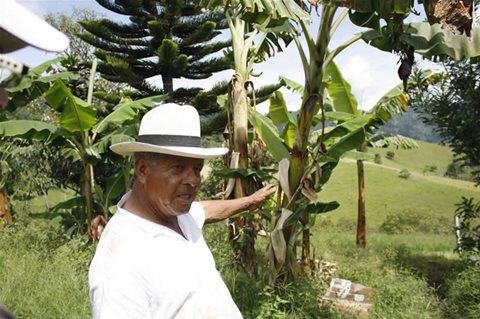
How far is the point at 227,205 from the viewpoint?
2484mm

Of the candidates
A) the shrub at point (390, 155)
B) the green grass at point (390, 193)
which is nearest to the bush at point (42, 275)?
the green grass at point (390, 193)

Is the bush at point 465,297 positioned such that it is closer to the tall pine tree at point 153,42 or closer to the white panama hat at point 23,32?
the white panama hat at point 23,32

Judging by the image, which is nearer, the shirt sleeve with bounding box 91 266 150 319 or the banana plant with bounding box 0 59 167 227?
the shirt sleeve with bounding box 91 266 150 319

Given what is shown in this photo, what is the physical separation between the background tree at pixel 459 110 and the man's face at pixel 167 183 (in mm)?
5701

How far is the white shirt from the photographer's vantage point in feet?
4.48

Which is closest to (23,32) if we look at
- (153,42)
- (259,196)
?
(259,196)

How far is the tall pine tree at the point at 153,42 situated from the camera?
11.7m

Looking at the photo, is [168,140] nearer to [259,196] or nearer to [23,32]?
[23,32]

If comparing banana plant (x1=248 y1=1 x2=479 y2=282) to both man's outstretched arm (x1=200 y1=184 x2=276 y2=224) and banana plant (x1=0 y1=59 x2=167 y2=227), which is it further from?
banana plant (x1=0 y1=59 x2=167 y2=227)

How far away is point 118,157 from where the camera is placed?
23.1 ft

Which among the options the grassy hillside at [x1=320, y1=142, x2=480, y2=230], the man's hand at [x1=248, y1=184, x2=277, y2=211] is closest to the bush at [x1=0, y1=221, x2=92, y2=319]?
the man's hand at [x1=248, y1=184, x2=277, y2=211]

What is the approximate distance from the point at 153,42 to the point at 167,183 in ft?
35.3

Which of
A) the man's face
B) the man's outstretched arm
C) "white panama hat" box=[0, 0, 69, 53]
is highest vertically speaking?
"white panama hat" box=[0, 0, 69, 53]

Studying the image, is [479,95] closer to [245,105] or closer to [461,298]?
[461,298]
